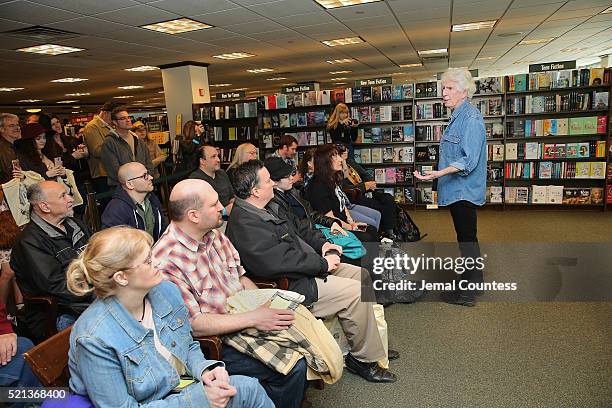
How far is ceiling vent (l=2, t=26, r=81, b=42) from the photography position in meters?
5.51

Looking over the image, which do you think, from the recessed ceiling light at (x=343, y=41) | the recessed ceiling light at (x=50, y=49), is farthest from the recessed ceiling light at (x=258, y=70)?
the recessed ceiling light at (x=50, y=49)

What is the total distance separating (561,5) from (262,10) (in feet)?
14.4

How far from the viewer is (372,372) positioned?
2.68m

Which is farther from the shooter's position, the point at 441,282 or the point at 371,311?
the point at 441,282

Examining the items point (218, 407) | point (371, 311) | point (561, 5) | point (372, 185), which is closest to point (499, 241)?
point (372, 185)

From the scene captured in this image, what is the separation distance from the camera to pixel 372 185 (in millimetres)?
5461

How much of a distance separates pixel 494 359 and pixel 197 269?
6.62ft

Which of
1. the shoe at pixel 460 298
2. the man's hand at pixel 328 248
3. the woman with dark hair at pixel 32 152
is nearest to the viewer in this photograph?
the man's hand at pixel 328 248

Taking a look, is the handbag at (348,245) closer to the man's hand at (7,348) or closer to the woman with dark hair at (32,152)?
the man's hand at (7,348)

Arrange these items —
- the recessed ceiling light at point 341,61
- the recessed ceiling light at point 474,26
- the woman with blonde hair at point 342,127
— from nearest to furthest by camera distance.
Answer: the woman with blonde hair at point 342,127
the recessed ceiling light at point 474,26
the recessed ceiling light at point 341,61

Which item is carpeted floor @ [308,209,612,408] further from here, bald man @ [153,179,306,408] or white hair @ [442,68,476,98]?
white hair @ [442,68,476,98]

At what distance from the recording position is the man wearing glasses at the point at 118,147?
4957 mm

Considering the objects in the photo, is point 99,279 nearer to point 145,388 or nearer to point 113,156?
point 145,388

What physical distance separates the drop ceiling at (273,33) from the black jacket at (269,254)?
3408 mm
